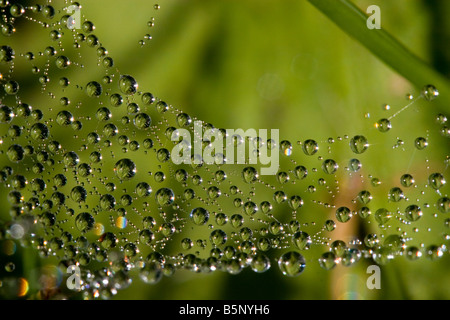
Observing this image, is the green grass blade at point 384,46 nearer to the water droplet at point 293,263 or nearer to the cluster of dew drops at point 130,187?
the cluster of dew drops at point 130,187

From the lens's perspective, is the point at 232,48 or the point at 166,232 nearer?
the point at 166,232

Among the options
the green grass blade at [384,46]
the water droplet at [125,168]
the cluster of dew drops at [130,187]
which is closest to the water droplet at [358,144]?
the cluster of dew drops at [130,187]

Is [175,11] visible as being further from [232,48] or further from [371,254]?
[371,254]

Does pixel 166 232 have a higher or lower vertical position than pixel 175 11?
lower

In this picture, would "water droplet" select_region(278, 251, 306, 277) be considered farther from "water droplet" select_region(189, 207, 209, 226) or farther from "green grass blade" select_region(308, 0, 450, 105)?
"green grass blade" select_region(308, 0, 450, 105)

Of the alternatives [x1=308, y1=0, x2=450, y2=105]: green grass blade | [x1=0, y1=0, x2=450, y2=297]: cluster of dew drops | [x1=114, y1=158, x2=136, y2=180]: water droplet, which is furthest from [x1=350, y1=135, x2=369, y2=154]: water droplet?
[x1=114, y1=158, x2=136, y2=180]: water droplet

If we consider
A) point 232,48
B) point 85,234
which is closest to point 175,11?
point 232,48
